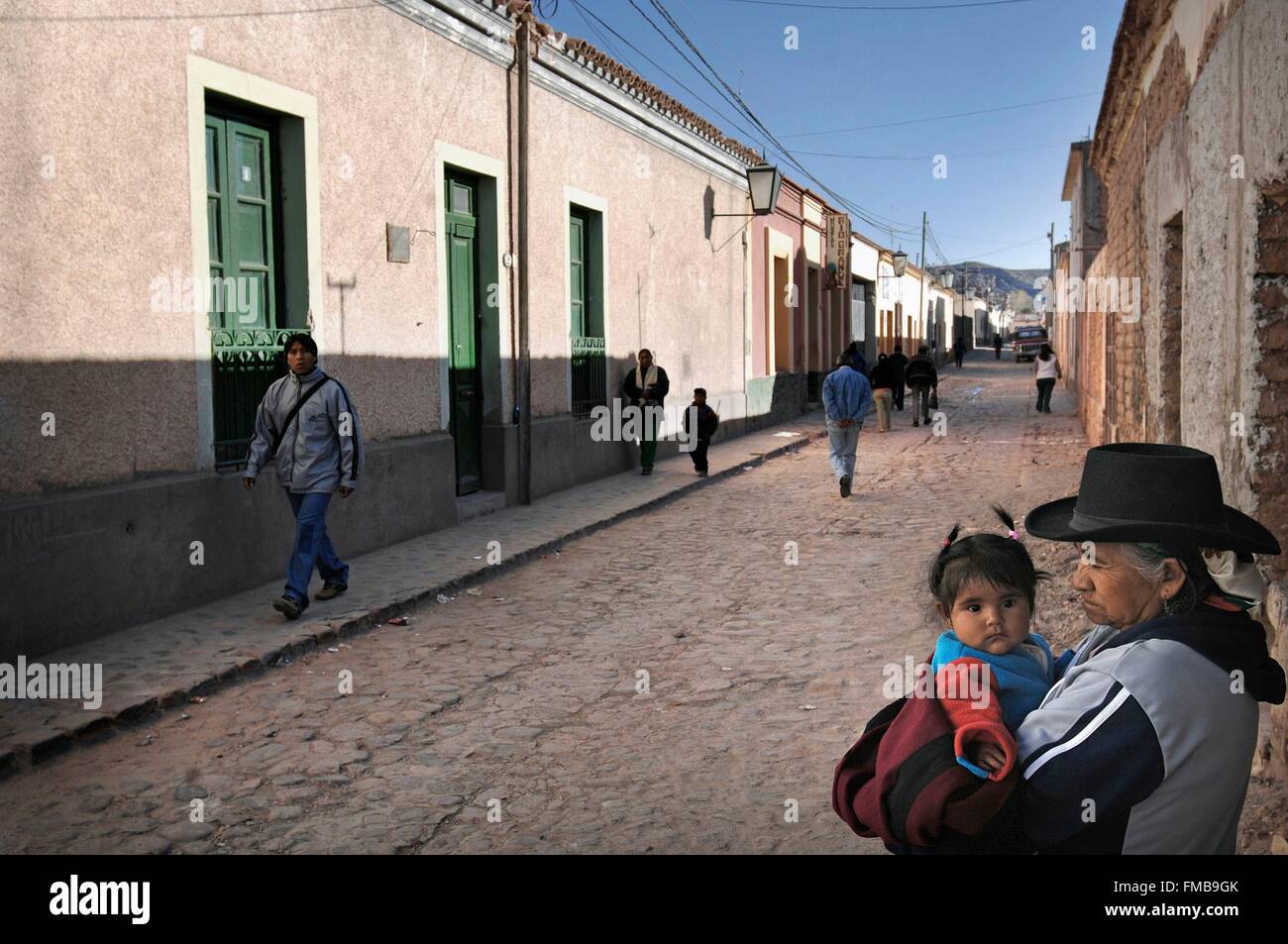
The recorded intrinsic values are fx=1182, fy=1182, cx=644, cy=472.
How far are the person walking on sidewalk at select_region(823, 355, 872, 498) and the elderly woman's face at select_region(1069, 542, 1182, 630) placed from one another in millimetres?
10196

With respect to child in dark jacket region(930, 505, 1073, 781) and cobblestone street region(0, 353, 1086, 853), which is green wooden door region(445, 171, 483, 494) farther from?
child in dark jacket region(930, 505, 1073, 781)

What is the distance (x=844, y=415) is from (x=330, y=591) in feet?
21.1

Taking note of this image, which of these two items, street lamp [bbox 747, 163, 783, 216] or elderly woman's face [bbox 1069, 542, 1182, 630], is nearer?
elderly woman's face [bbox 1069, 542, 1182, 630]

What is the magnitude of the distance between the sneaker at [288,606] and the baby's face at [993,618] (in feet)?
17.6

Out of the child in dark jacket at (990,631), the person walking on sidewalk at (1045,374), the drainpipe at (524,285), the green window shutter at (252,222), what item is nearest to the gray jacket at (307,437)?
the green window shutter at (252,222)

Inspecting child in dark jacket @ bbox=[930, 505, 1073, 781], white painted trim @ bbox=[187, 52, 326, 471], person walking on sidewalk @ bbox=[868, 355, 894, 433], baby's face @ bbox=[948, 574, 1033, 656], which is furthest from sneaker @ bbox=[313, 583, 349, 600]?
person walking on sidewalk @ bbox=[868, 355, 894, 433]

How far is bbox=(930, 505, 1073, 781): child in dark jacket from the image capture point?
196 cm

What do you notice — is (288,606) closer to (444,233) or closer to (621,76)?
(444,233)

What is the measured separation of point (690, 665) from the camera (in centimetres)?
610

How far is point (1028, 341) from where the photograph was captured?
58.4 m

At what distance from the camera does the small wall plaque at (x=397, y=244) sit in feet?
30.8

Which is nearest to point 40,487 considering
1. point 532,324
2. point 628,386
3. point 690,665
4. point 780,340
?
point 690,665
